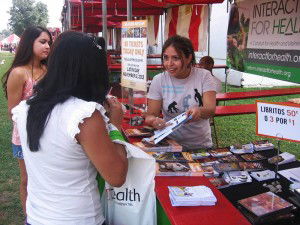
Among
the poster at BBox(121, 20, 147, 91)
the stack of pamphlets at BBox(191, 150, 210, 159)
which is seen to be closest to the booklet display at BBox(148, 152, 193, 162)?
the stack of pamphlets at BBox(191, 150, 210, 159)

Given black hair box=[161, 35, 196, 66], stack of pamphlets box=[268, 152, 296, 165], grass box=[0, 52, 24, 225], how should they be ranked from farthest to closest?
1. grass box=[0, 52, 24, 225]
2. black hair box=[161, 35, 196, 66]
3. stack of pamphlets box=[268, 152, 296, 165]

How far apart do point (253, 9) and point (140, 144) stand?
1.97 m

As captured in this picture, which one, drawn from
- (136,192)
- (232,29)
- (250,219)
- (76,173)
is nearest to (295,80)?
(232,29)

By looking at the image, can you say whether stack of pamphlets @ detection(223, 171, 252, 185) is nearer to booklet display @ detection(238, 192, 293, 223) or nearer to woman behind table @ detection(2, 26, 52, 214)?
booklet display @ detection(238, 192, 293, 223)

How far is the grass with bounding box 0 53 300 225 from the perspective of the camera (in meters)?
3.65

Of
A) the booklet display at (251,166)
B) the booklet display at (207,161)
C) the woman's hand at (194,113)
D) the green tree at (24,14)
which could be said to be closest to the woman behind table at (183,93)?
the woman's hand at (194,113)

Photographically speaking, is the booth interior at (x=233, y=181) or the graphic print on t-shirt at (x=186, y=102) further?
the graphic print on t-shirt at (x=186, y=102)

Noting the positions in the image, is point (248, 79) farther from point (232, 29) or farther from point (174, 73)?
point (174, 73)

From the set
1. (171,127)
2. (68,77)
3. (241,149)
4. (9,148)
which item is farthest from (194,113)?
(9,148)

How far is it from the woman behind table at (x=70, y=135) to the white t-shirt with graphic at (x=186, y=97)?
132 cm

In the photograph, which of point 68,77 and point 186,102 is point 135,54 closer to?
point 186,102

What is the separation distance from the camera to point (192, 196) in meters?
1.62

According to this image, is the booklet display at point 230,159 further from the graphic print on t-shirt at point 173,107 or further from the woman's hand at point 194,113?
the graphic print on t-shirt at point 173,107

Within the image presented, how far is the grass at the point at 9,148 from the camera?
3.65m
